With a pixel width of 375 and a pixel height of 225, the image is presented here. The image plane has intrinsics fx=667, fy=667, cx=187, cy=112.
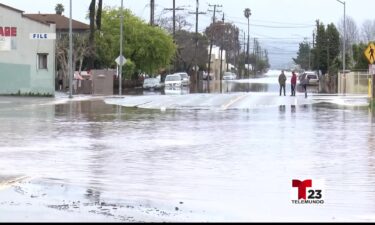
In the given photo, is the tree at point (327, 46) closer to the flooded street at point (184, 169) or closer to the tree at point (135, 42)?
the tree at point (135, 42)

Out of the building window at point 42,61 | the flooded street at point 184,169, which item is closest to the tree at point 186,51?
the building window at point 42,61

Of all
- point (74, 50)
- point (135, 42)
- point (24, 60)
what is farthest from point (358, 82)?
point (24, 60)

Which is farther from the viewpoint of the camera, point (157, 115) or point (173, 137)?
point (157, 115)

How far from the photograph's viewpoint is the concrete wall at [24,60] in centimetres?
4619

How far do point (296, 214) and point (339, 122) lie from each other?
1590cm

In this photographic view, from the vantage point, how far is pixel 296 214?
26.9ft

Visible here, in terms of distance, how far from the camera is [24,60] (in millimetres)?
46562

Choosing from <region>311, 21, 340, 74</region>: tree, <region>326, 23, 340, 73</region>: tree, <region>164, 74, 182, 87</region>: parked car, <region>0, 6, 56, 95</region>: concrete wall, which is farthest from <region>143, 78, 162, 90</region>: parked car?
<region>326, 23, 340, 73</region>: tree

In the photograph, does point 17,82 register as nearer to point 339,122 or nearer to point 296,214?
point 339,122

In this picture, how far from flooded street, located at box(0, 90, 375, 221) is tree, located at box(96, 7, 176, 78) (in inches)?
1685

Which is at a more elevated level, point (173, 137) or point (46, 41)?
point (46, 41)

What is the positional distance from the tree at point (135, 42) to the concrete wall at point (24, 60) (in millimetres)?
18231

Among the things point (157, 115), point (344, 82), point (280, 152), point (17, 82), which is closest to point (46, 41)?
point (17, 82)

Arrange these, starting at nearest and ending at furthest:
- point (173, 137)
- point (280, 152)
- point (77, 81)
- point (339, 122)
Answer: point (280, 152) → point (173, 137) → point (339, 122) → point (77, 81)
